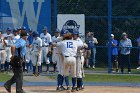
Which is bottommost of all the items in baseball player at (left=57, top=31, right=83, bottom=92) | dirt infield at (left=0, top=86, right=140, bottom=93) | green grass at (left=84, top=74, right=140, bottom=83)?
dirt infield at (left=0, top=86, right=140, bottom=93)

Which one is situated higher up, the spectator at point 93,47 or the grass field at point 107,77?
the spectator at point 93,47

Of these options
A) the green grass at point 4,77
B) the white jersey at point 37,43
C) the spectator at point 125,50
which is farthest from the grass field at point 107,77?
the white jersey at point 37,43

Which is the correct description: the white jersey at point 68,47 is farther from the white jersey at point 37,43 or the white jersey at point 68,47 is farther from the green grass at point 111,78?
the white jersey at point 37,43

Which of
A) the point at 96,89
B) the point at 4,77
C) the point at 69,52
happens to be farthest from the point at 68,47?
the point at 4,77

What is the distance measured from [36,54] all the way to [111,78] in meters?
3.60

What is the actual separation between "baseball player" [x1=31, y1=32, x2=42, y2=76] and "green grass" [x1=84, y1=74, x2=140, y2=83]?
2263mm

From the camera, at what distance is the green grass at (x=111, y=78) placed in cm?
2128

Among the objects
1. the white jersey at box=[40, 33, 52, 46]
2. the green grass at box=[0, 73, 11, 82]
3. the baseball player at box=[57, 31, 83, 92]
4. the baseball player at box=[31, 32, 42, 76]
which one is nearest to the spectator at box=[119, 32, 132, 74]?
the white jersey at box=[40, 33, 52, 46]

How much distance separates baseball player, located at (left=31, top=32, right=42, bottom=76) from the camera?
22.8 m

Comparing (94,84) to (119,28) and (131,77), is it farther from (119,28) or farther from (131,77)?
(119,28)

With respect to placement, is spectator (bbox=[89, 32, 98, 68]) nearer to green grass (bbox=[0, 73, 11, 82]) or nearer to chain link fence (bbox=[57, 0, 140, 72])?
chain link fence (bbox=[57, 0, 140, 72])

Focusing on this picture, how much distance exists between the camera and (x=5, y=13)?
2547 cm

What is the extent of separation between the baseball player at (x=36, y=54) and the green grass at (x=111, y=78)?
89.1 inches

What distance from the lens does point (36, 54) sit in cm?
2311
